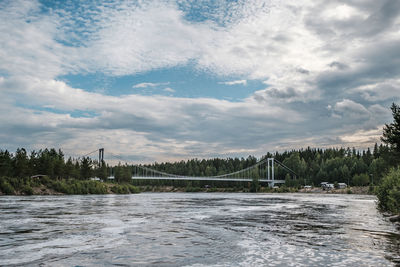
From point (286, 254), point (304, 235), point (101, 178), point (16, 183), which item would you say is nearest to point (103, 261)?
point (286, 254)

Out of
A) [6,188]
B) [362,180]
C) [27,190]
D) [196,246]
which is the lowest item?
[362,180]

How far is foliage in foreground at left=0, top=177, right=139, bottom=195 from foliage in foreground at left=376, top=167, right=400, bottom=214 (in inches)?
2315

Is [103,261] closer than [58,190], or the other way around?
[103,261]

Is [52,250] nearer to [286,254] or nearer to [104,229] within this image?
[104,229]

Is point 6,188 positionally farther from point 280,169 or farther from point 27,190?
point 280,169

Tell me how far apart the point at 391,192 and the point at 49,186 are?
65404 millimetres

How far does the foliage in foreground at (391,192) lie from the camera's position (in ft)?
77.5

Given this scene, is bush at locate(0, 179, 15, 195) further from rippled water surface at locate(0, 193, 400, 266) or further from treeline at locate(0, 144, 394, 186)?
rippled water surface at locate(0, 193, 400, 266)

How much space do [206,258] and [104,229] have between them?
323 inches

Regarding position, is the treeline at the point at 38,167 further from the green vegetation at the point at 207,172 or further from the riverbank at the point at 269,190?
the riverbank at the point at 269,190

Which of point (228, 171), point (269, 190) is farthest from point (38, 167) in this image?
point (228, 171)

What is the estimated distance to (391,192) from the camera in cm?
2358

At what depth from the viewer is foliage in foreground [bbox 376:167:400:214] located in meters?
23.6

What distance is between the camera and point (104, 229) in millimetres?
17062
